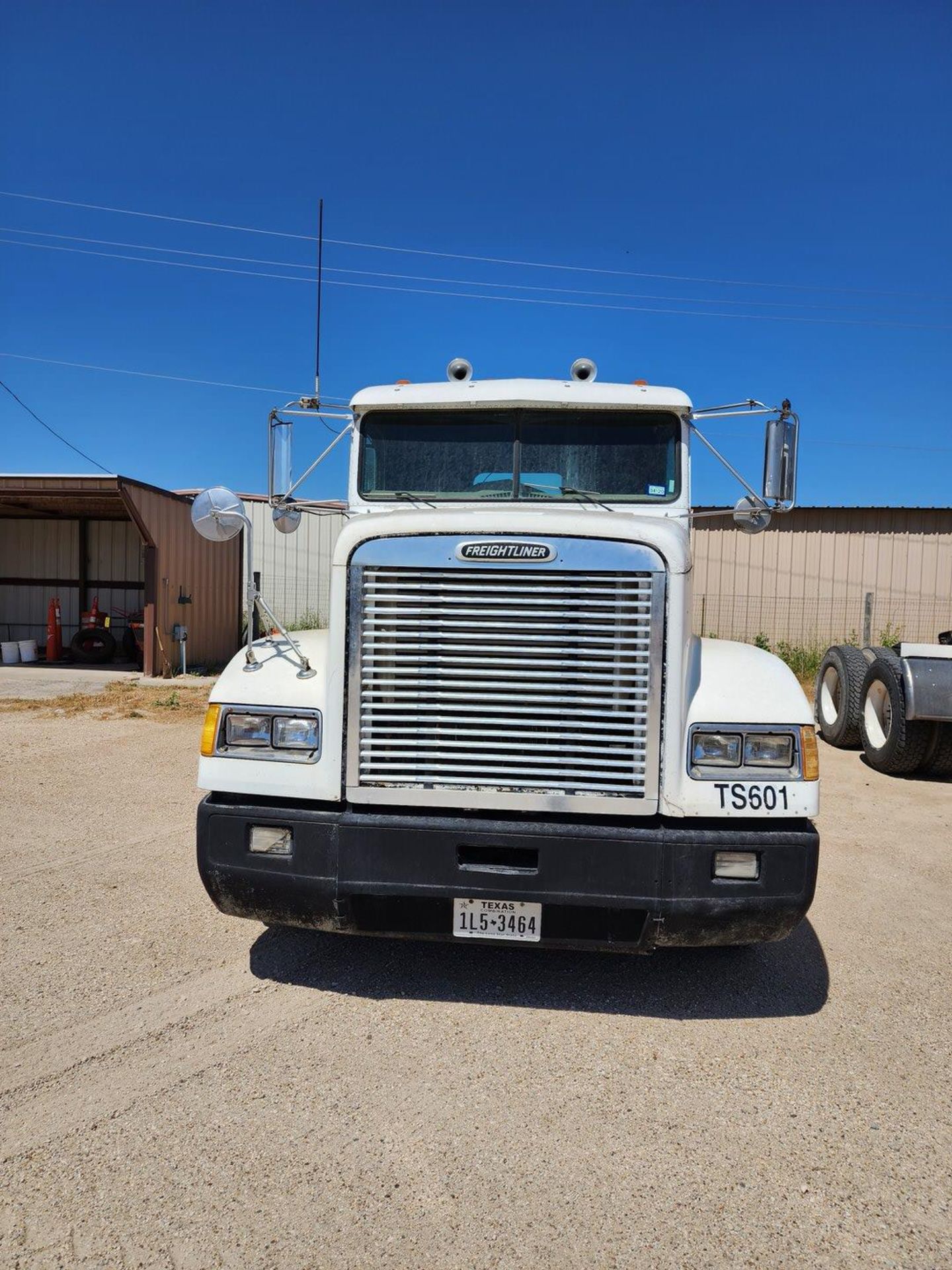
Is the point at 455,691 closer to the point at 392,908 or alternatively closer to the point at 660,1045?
the point at 392,908

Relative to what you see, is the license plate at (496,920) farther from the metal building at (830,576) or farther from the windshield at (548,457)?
the metal building at (830,576)

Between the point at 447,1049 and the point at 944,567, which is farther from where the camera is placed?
the point at 944,567

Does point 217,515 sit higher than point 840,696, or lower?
higher

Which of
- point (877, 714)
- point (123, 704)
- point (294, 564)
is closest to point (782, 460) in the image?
point (877, 714)

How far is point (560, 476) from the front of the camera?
14.4 feet

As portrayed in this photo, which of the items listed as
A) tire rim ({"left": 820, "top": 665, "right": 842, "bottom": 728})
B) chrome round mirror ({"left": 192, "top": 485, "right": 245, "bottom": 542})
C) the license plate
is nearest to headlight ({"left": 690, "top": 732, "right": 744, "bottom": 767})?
the license plate

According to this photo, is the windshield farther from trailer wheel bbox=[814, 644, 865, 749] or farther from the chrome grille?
trailer wheel bbox=[814, 644, 865, 749]

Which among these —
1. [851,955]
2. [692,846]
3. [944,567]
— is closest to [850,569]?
[944,567]

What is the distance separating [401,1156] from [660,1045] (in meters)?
1.16

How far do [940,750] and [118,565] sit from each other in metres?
17.4

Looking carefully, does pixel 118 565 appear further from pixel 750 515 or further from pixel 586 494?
pixel 750 515

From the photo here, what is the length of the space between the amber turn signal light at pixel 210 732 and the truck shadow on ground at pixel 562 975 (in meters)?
1.09

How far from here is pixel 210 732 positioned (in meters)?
3.47

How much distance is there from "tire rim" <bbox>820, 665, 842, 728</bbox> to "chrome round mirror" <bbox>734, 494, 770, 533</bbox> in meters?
5.93
